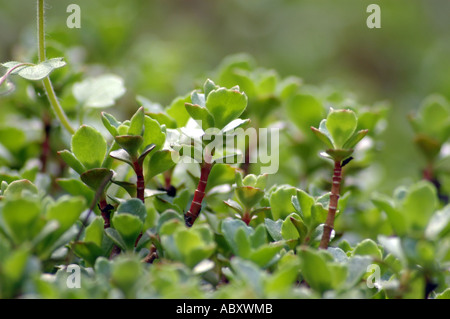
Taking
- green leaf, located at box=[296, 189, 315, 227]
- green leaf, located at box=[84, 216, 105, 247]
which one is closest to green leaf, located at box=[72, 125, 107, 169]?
green leaf, located at box=[84, 216, 105, 247]

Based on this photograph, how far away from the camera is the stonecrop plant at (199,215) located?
67 centimetres

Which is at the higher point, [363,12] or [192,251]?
[363,12]

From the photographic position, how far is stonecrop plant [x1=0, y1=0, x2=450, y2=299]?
0.67m

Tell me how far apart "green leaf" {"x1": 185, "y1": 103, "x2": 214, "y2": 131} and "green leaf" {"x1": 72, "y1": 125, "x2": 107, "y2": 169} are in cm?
15

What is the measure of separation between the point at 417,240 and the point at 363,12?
11.2 ft

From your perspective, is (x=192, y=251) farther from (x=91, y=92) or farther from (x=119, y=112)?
(x=119, y=112)

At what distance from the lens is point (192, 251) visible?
706 mm

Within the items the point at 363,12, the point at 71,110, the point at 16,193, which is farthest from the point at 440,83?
the point at 16,193

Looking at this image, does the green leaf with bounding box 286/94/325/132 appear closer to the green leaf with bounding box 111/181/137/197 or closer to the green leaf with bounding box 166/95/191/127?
the green leaf with bounding box 166/95/191/127

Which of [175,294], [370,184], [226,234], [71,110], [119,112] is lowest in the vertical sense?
[175,294]

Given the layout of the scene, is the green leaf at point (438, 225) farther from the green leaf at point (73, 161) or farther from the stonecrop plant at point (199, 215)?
the green leaf at point (73, 161)

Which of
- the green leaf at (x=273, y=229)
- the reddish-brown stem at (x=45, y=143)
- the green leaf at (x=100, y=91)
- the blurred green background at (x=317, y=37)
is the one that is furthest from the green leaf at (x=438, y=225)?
the blurred green background at (x=317, y=37)

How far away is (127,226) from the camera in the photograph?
31.2 inches

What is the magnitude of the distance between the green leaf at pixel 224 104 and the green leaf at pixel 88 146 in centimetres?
19
